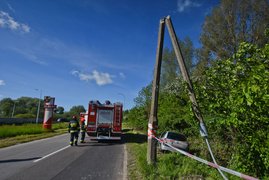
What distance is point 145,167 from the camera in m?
4.96

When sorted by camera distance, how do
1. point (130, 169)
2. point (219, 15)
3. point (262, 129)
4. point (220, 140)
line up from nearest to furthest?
point (262, 129) < point (130, 169) < point (220, 140) < point (219, 15)

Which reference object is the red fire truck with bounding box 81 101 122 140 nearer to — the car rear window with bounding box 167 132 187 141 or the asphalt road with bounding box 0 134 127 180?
the car rear window with bounding box 167 132 187 141

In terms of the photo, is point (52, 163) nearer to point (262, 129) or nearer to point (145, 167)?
point (145, 167)

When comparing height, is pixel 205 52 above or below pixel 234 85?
above

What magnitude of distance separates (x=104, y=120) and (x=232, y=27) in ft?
52.8

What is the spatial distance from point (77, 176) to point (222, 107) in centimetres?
467

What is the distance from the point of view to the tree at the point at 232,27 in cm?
1555

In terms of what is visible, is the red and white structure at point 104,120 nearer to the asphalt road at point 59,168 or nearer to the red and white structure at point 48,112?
the asphalt road at point 59,168

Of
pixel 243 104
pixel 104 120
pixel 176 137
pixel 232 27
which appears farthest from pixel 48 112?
pixel 232 27

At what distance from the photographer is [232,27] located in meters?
16.7

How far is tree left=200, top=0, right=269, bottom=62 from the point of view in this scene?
612 inches

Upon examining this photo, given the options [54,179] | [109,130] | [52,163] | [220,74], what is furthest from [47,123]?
[220,74]

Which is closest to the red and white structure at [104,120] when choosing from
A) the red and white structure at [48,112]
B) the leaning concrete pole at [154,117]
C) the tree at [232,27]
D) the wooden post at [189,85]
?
the leaning concrete pole at [154,117]

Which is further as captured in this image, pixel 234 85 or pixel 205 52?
pixel 205 52
